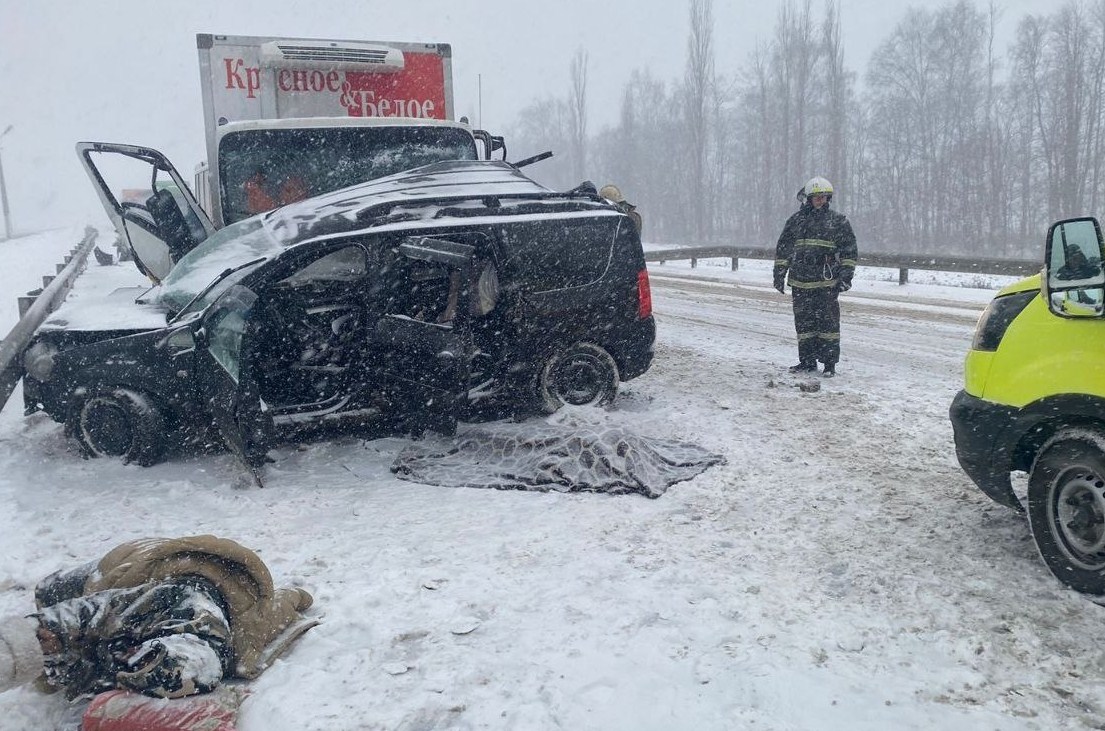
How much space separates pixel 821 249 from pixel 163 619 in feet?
21.1

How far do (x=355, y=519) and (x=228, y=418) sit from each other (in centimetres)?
100

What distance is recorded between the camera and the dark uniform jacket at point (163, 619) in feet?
8.14

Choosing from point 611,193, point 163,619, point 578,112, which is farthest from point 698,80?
point 163,619

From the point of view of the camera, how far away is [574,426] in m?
5.45

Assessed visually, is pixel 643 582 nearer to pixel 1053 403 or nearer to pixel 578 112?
pixel 1053 403

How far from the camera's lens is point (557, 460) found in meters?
4.96

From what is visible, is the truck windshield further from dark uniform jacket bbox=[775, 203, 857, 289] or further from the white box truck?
dark uniform jacket bbox=[775, 203, 857, 289]

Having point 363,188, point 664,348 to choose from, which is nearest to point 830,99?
point 664,348

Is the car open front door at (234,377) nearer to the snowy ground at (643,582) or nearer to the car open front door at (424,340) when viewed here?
the snowy ground at (643,582)

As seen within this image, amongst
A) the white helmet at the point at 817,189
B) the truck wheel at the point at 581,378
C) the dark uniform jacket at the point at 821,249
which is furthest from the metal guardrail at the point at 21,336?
the white helmet at the point at 817,189

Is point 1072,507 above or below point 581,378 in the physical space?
below

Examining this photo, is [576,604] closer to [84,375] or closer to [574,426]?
[574,426]

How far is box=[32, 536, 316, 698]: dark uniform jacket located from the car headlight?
2582mm

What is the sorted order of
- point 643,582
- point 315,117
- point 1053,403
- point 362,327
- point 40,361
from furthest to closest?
1. point 315,117
2. point 362,327
3. point 40,361
4. point 643,582
5. point 1053,403
